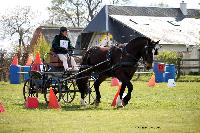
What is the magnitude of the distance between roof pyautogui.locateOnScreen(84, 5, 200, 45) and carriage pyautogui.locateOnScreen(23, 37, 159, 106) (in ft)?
133

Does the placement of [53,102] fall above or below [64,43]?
below

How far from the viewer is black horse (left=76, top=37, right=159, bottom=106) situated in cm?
1764

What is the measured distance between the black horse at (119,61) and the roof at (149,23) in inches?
1601

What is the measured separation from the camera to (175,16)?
2734 inches

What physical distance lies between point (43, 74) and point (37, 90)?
0.59 meters

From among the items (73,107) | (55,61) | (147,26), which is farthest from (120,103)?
(147,26)

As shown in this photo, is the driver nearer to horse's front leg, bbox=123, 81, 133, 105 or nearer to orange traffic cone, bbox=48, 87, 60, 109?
orange traffic cone, bbox=48, 87, 60, 109

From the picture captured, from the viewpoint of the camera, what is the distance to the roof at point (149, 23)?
61.1m

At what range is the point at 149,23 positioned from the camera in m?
64.5

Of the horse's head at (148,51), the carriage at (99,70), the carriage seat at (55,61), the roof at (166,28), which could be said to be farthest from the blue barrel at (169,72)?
the roof at (166,28)

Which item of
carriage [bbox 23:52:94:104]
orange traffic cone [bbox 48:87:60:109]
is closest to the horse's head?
carriage [bbox 23:52:94:104]

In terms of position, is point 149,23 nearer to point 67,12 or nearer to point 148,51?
point 67,12

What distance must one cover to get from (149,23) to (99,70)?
153 feet

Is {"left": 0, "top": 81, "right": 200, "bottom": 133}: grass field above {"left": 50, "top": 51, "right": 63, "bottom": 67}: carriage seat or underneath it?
underneath
